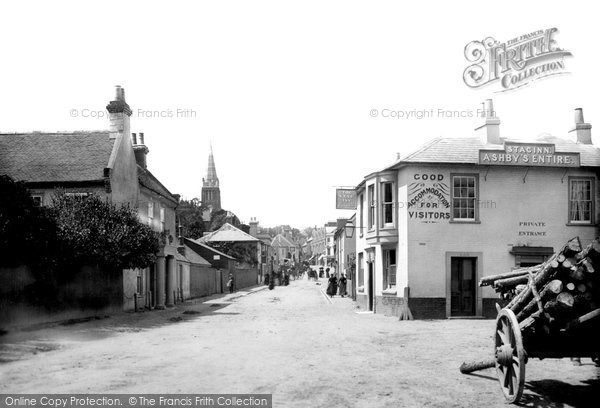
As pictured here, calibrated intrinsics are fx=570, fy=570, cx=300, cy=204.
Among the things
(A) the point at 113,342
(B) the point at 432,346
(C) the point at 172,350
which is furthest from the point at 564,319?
(A) the point at 113,342

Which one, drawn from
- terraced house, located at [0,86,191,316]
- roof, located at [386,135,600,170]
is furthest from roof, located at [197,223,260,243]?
roof, located at [386,135,600,170]

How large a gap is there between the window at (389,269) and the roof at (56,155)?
12320 millimetres

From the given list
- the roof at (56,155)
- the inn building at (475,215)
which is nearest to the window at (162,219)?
the roof at (56,155)

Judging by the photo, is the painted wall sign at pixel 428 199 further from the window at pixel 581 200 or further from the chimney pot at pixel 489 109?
the window at pixel 581 200

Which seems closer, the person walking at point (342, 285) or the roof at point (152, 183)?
the roof at point (152, 183)

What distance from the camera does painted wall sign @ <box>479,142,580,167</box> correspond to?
71.7 ft

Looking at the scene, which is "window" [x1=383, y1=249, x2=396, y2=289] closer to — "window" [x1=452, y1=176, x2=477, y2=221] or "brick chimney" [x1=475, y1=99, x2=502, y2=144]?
"window" [x1=452, y1=176, x2=477, y2=221]

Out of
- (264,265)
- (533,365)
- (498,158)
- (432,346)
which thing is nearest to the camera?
(533,365)

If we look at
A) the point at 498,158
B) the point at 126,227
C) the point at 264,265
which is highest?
the point at 498,158

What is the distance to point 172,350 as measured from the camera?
42.9ft

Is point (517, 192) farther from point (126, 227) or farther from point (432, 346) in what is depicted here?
point (126, 227)

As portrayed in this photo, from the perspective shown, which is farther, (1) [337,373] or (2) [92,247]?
(2) [92,247]

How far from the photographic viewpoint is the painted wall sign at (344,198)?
2899cm

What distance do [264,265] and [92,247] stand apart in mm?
75500
